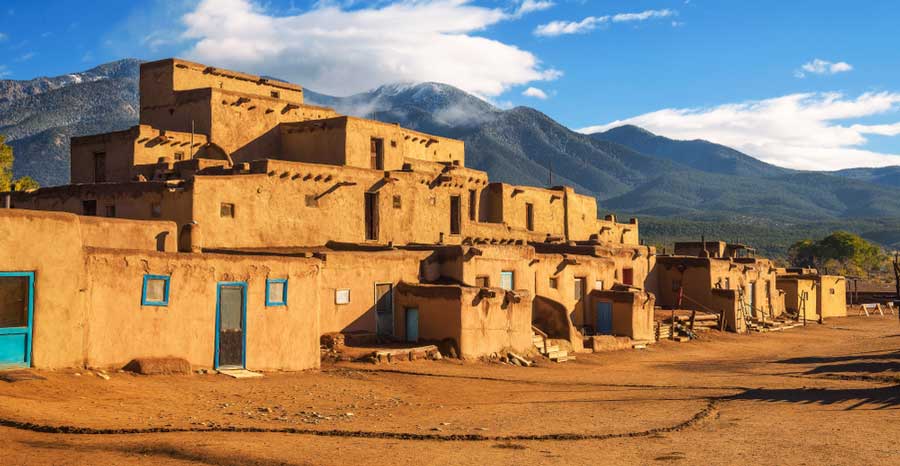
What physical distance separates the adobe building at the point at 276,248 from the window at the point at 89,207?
0.22 feet

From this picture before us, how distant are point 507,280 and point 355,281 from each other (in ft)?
21.1

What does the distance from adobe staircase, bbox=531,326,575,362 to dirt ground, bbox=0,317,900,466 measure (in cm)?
309

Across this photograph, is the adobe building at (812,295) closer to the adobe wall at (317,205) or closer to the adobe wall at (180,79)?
the adobe wall at (317,205)

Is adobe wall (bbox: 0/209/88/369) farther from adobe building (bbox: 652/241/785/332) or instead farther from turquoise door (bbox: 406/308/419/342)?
adobe building (bbox: 652/241/785/332)

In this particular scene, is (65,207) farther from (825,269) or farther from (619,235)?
(825,269)

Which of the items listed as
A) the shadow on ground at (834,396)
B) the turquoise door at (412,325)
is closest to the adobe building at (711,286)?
the turquoise door at (412,325)

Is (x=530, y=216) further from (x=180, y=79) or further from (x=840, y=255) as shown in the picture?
(x=840, y=255)

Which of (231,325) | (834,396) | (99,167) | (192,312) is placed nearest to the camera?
(192,312)

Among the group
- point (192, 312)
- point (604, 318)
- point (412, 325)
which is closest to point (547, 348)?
point (412, 325)

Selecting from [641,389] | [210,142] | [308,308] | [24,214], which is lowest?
[641,389]

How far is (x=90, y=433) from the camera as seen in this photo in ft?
34.9

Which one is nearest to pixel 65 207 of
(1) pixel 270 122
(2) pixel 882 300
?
(1) pixel 270 122

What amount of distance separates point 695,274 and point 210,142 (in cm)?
2222

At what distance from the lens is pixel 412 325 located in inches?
899
